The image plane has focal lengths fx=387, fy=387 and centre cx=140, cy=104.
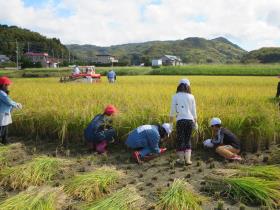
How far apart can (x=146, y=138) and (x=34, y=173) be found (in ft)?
6.18

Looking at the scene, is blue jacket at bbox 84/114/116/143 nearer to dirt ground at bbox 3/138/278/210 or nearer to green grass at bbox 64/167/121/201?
dirt ground at bbox 3/138/278/210

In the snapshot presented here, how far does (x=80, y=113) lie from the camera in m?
7.62

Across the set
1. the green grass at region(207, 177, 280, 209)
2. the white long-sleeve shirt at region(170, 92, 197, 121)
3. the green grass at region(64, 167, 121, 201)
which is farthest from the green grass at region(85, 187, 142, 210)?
the white long-sleeve shirt at region(170, 92, 197, 121)

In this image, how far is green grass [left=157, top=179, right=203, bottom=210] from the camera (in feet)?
14.0

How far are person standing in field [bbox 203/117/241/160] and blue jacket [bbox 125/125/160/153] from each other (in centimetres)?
93

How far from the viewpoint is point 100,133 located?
22.0ft

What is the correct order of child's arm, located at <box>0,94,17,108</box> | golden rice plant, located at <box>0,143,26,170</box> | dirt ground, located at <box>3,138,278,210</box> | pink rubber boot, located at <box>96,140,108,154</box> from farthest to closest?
child's arm, located at <box>0,94,17,108</box>
pink rubber boot, located at <box>96,140,108,154</box>
golden rice plant, located at <box>0,143,26,170</box>
dirt ground, located at <box>3,138,278,210</box>

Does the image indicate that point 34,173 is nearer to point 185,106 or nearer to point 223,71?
point 185,106

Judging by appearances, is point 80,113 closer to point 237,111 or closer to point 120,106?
point 120,106

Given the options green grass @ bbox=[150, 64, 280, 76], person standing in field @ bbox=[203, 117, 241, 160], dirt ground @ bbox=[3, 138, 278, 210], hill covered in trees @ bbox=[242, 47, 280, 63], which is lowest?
dirt ground @ bbox=[3, 138, 278, 210]

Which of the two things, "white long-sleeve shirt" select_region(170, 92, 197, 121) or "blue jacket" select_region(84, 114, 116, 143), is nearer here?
"white long-sleeve shirt" select_region(170, 92, 197, 121)

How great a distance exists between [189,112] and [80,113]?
2488mm

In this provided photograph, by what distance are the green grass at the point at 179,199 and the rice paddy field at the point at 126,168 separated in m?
0.01

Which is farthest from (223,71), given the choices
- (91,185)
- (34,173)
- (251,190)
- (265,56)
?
(265,56)
